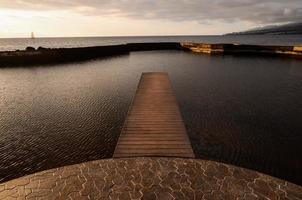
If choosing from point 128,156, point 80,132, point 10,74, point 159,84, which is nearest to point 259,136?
point 128,156

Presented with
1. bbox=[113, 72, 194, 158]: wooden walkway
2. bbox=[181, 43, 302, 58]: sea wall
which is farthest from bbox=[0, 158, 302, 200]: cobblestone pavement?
bbox=[181, 43, 302, 58]: sea wall

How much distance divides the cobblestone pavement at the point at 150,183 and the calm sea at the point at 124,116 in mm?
1595

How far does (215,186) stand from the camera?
7.34m

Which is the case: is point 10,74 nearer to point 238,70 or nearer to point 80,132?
point 80,132

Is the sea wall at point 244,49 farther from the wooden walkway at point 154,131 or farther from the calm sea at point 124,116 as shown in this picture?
the wooden walkway at point 154,131

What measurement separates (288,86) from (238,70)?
354 inches

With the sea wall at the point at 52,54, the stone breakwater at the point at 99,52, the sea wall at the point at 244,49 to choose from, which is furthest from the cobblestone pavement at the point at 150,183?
the sea wall at the point at 244,49

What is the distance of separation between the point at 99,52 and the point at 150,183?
4465 cm

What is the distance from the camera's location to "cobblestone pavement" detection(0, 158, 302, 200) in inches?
276

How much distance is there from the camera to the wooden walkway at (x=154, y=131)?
9.58 meters

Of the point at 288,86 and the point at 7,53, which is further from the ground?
the point at 7,53

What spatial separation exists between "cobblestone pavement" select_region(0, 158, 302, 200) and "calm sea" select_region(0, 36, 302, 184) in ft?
5.23

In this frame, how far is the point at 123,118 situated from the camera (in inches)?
557

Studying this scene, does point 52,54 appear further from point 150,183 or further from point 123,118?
point 150,183
